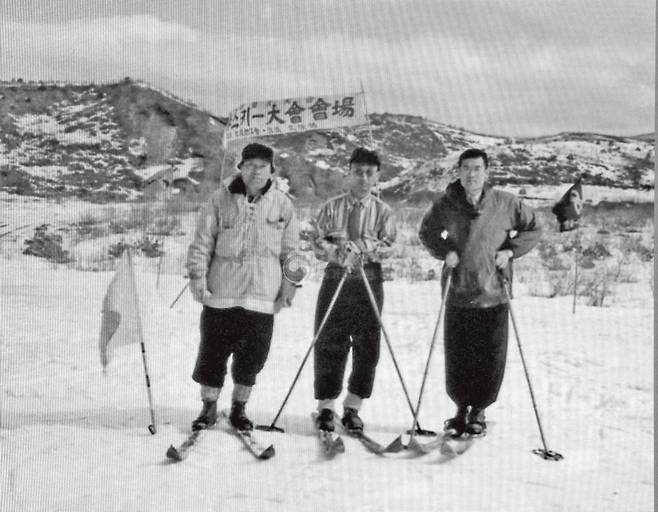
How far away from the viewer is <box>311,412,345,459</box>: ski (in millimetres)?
2707

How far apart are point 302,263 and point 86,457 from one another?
1273 millimetres

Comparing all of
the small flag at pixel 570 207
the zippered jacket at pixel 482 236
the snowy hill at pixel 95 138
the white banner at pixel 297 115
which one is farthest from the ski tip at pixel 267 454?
the snowy hill at pixel 95 138

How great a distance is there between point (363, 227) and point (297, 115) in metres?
1.17

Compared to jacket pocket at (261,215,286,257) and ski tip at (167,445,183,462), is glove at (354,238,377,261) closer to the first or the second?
jacket pocket at (261,215,286,257)

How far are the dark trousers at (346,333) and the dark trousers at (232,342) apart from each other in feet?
0.96

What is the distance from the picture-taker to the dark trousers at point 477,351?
9.71 feet

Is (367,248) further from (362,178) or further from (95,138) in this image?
(95,138)

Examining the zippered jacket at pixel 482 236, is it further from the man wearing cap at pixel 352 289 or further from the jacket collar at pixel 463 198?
the man wearing cap at pixel 352 289

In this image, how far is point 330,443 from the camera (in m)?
2.77

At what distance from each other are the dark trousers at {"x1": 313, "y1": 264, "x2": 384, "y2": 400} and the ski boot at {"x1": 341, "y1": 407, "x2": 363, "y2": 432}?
4.2 inches

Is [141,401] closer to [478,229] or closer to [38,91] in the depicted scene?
[478,229]

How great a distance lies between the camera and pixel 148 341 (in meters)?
4.81

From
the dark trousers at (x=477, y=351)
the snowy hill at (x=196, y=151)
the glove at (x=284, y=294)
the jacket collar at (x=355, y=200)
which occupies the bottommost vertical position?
the dark trousers at (x=477, y=351)

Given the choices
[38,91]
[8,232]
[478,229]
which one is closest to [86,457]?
[478,229]
